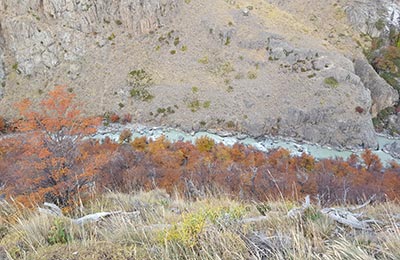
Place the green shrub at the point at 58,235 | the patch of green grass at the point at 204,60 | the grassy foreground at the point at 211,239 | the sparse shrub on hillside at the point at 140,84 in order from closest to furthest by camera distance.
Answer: the grassy foreground at the point at 211,239 → the green shrub at the point at 58,235 → the sparse shrub on hillside at the point at 140,84 → the patch of green grass at the point at 204,60

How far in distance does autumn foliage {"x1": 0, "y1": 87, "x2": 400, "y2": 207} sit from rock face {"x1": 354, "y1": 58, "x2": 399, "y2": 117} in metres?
16.1

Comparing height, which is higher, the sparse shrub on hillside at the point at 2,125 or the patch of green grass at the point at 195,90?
the patch of green grass at the point at 195,90

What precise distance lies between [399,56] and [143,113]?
47715mm

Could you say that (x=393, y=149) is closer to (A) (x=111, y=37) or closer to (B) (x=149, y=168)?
(B) (x=149, y=168)

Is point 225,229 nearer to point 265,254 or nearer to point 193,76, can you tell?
point 265,254

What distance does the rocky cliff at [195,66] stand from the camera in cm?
4369

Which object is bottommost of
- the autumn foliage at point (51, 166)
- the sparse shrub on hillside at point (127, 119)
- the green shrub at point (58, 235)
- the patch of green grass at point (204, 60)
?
the sparse shrub on hillside at point (127, 119)

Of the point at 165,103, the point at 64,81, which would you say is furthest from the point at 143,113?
the point at 64,81

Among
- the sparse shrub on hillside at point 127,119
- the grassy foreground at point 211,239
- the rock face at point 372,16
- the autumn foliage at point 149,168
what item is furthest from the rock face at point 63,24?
the grassy foreground at point 211,239

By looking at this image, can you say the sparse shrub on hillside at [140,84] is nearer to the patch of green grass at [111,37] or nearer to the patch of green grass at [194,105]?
the patch of green grass at [194,105]

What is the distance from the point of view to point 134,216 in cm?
530

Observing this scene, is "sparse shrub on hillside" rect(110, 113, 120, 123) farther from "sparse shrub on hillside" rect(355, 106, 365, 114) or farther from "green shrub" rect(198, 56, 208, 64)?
"sparse shrub on hillside" rect(355, 106, 365, 114)

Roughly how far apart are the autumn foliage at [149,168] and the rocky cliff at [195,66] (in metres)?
6.82

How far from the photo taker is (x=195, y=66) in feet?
161
